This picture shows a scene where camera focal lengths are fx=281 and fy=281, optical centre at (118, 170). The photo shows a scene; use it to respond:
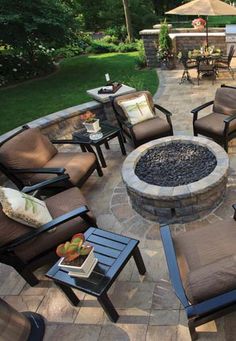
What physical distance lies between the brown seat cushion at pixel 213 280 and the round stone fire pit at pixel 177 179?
1.70 meters

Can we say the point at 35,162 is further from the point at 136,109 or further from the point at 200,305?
the point at 200,305

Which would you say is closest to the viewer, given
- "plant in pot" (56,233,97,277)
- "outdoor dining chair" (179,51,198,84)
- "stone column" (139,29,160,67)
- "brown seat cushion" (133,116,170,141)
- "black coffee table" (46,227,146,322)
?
"plant in pot" (56,233,97,277)

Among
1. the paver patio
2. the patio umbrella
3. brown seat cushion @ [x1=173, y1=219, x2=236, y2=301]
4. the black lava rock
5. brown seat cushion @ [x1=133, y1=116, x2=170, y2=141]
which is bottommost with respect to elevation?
the paver patio

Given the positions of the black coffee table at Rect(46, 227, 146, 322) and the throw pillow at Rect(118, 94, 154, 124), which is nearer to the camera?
the black coffee table at Rect(46, 227, 146, 322)

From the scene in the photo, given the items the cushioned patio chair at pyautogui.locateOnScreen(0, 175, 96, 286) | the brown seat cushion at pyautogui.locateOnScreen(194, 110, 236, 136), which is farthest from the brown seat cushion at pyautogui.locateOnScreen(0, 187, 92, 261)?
the brown seat cushion at pyautogui.locateOnScreen(194, 110, 236, 136)

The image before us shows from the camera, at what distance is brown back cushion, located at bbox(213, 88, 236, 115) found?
5148mm

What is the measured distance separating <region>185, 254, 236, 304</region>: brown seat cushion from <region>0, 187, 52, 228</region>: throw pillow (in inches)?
75.4

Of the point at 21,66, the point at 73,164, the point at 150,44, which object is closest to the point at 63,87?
the point at 21,66

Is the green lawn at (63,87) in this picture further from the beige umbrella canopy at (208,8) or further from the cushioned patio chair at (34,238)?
the cushioned patio chair at (34,238)

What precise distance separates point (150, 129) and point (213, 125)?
1135 millimetres

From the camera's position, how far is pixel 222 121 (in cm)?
508

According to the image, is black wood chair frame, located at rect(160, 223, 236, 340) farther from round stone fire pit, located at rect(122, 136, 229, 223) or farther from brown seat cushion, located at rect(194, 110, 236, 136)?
brown seat cushion, located at rect(194, 110, 236, 136)

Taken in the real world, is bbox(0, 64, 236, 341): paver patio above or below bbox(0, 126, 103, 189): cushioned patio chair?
below

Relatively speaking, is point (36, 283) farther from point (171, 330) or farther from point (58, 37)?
point (58, 37)
